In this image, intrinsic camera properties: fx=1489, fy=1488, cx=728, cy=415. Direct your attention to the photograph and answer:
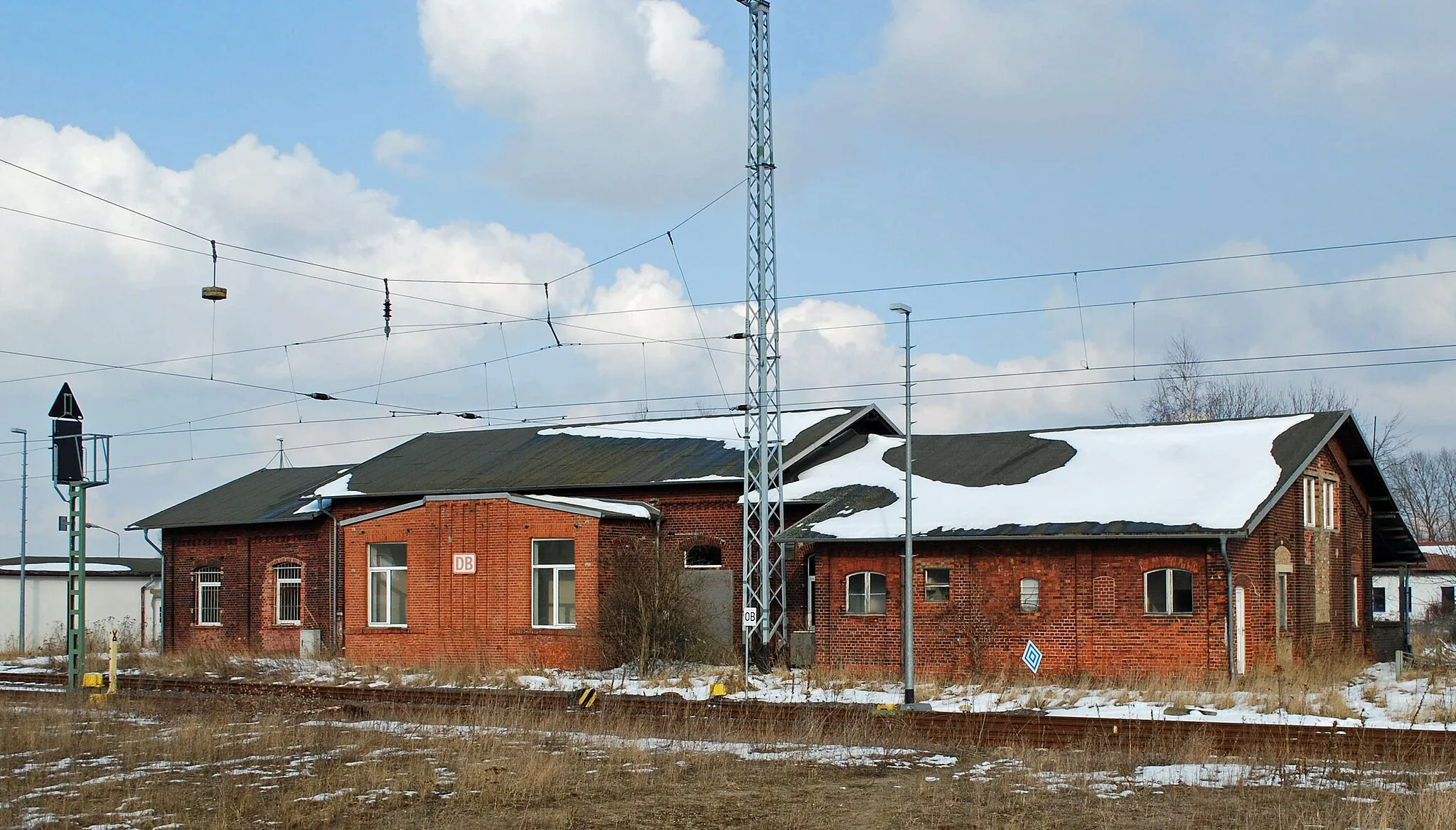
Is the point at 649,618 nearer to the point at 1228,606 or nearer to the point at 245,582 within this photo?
the point at 1228,606

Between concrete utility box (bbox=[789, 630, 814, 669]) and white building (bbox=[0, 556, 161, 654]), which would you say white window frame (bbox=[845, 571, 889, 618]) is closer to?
concrete utility box (bbox=[789, 630, 814, 669])

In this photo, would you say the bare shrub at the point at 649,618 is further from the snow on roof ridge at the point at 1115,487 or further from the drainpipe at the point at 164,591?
the drainpipe at the point at 164,591

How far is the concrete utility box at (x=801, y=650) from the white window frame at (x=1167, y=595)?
6.71 meters

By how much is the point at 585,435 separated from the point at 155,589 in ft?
59.4

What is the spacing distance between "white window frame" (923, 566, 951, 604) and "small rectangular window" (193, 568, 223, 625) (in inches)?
822

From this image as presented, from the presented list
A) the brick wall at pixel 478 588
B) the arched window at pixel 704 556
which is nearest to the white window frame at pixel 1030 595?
the arched window at pixel 704 556

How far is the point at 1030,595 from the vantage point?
1123 inches

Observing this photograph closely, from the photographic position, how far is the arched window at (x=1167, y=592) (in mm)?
27312

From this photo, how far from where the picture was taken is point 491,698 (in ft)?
74.8

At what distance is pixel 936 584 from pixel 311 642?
16377 mm

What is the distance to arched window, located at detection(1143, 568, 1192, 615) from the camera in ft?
89.6

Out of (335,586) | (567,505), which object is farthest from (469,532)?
(335,586)

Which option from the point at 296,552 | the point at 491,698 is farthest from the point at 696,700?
the point at 296,552

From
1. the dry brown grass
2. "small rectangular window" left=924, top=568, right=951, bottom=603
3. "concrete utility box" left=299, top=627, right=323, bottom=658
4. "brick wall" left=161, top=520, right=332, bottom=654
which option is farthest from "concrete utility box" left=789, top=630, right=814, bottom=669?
"brick wall" left=161, top=520, right=332, bottom=654
